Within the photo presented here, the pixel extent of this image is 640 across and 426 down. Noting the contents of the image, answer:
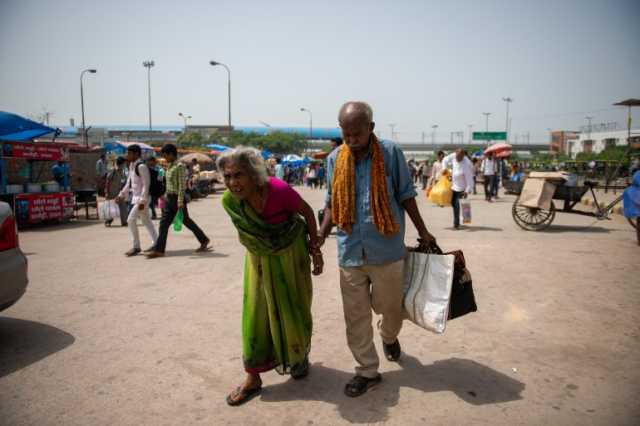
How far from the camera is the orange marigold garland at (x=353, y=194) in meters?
2.87

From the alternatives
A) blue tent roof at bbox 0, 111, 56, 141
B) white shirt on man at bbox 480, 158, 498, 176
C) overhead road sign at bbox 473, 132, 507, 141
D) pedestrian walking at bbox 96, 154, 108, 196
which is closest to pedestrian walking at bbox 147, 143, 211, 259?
blue tent roof at bbox 0, 111, 56, 141

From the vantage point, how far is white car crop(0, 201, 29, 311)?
12.2 feet

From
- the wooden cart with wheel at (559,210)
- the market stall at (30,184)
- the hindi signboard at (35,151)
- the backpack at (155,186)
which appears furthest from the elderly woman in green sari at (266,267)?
the hindi signboard at (35,151)

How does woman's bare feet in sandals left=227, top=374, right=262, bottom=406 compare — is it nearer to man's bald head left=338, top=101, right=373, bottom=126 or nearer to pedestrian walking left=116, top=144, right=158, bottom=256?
man's bald head left=338, top=101, right=373, bottom=126

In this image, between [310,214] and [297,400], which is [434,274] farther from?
[297,400]

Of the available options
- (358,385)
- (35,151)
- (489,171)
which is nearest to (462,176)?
(358,385)

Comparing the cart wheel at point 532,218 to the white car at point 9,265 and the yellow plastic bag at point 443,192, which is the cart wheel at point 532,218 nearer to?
the yellow plastic bag at point 443,192

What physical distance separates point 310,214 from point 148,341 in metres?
1.95

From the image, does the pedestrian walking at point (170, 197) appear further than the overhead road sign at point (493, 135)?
No

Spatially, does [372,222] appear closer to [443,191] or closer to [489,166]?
[443,191]

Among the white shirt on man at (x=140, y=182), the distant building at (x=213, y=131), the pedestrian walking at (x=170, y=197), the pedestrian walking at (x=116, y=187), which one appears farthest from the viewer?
the distant building at (x=213, y=131)

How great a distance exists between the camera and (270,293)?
113 inches

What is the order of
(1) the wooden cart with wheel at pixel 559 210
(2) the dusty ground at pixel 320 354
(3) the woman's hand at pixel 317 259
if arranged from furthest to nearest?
(1) the wooden cart with wheel at pixel 559 210 < (3) the woman's hand at pixel 317 259 < (2) the dusty ground at pixel 320 354

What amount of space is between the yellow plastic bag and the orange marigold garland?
7.38m
